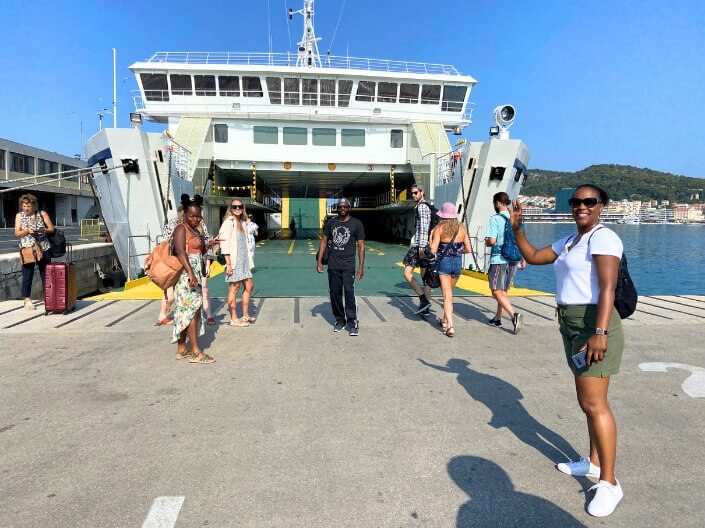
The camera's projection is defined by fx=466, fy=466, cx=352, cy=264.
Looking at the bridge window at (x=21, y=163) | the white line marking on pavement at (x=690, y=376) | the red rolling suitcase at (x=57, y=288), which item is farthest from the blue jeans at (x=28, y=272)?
the bridge window at (x=21, y=163)

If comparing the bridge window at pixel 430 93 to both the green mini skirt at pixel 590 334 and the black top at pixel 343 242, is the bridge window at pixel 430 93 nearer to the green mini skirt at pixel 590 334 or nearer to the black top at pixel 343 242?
the black top at pixel 343 242

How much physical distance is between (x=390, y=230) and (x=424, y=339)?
80.5 ft

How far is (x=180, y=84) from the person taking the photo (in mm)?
17484

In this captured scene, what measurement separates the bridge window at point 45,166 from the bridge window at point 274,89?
39.9 meters

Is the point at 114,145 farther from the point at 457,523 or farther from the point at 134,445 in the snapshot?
the point at 457,523

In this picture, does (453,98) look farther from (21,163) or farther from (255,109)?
(21,163)

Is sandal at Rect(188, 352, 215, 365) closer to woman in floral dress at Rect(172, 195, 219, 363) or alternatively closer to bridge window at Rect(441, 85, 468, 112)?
woman in floral dress at Rect(172, 195, 219, 363)

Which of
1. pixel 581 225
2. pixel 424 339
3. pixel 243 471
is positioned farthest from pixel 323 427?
pixel 424 339

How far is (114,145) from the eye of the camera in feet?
37.7

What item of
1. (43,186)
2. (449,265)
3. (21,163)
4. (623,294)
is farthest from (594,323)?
(43,186)

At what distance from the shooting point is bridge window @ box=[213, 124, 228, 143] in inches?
682

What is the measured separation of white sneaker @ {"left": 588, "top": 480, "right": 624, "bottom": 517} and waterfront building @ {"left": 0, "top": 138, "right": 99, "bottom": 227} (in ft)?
132

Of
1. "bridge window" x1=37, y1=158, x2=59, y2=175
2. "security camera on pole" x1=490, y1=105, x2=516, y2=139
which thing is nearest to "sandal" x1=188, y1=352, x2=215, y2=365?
"security camera on pole" x1=490, y1=105, x2=516, y2=139

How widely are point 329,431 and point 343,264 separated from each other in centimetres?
293
